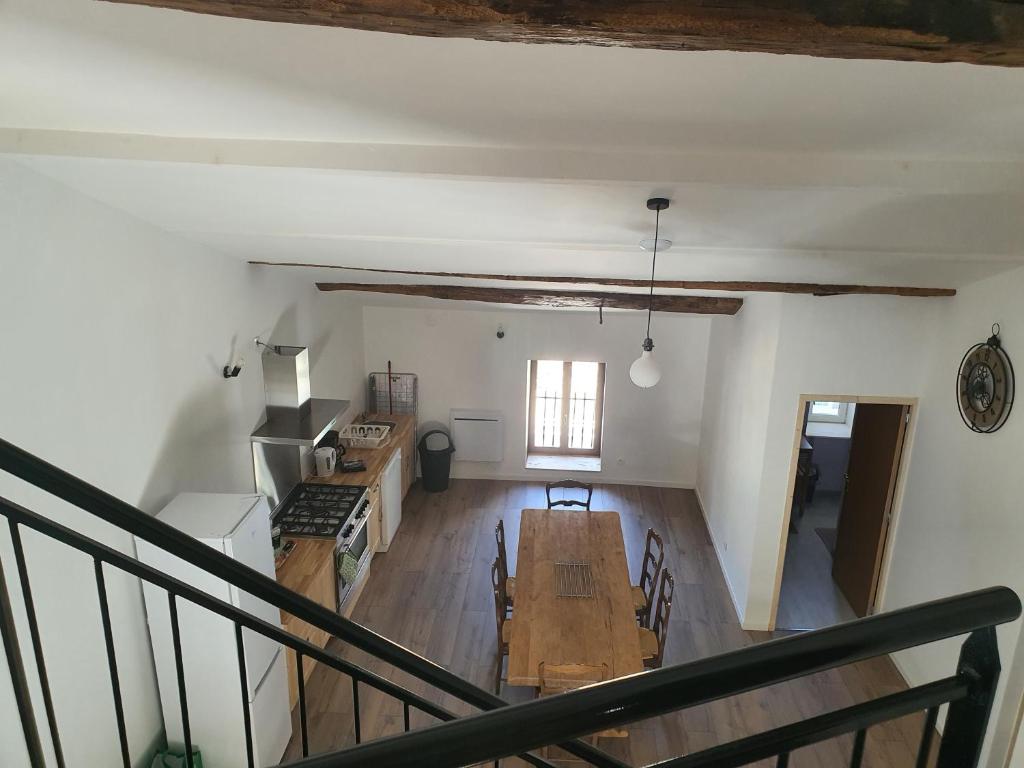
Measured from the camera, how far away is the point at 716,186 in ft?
6.22

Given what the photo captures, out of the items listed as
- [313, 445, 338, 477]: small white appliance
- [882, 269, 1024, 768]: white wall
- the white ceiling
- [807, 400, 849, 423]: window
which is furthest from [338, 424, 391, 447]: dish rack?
[807, 400, 849, 423]: window

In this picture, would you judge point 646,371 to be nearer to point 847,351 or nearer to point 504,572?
point 847,351

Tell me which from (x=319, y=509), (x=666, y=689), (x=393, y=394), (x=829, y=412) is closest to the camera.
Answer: (x=666, y=689)

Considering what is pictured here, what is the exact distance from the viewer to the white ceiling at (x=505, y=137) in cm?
130

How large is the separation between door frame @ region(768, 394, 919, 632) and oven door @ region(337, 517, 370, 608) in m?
3.33

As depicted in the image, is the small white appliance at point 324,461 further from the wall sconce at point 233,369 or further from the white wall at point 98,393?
the wall sconce at point 233,369

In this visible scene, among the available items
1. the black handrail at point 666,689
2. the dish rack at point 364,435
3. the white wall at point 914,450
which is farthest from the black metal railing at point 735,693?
Result: the dish rack at point 364,435

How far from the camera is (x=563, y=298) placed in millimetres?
5457

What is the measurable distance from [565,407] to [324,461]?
3.28 m

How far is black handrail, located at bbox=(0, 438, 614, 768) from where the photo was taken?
2.87ft

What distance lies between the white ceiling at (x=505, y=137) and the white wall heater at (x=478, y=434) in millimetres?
4392

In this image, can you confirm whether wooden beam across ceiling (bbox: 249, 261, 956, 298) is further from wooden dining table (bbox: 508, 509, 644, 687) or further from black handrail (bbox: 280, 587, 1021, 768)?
black handrail (bbox: 280, 587, 1021, 768)

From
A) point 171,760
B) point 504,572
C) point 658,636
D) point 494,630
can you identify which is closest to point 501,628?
point 504,572

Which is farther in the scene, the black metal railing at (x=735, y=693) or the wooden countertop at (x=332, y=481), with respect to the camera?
the wooden countertop at (x=332, y=481)
